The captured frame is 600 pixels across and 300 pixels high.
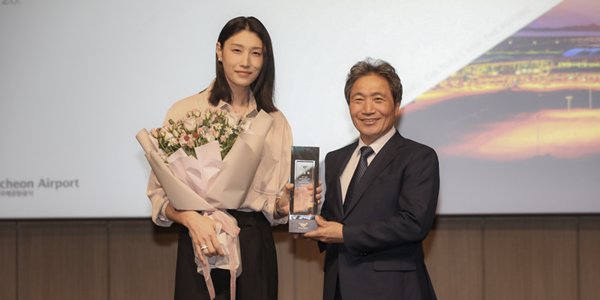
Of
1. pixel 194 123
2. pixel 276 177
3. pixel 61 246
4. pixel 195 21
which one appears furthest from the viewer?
pixel 61 246

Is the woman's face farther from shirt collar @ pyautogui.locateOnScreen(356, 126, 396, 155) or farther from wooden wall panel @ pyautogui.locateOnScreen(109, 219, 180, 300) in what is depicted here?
wooden wall panel @ pyautogui.locateOnScreen(109, 219, 180, 300)

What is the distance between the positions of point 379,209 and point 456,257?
1764mm

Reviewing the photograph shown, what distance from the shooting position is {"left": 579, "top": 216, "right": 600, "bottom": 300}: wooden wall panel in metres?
2.96

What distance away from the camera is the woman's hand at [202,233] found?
54.8 inches

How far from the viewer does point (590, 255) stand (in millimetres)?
2967

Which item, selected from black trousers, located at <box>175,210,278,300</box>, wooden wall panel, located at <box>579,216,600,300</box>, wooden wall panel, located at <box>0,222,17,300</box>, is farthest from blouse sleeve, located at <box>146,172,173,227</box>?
wooden wall panel, located at <box>579,216,600,300</box>

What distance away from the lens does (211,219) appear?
4.67 feet

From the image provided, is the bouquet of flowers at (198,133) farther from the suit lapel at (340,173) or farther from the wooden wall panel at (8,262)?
the wooden wall panel at (8,262)

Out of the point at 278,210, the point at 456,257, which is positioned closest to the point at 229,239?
the point at 278,210

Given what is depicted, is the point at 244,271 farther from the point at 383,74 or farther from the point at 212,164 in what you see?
the point at 383,74

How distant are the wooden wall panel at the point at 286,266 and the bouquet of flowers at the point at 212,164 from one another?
1.57m

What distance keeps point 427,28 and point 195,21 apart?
1510mm

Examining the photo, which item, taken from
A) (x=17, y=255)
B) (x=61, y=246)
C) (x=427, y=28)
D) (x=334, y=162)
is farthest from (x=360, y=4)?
(x=17, y=255)

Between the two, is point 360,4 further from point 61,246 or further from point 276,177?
point 61,246
